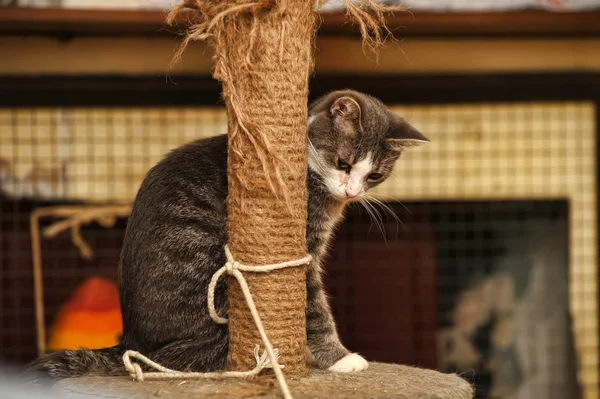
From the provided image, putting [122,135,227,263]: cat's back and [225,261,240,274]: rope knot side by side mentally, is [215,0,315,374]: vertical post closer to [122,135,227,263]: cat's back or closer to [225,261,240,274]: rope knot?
[225,261,240,274]: rope knot

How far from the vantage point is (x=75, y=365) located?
1.48m

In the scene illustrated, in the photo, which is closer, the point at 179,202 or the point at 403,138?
the point at 179,202

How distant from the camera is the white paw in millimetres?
1549

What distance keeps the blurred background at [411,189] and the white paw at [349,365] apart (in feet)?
3.99

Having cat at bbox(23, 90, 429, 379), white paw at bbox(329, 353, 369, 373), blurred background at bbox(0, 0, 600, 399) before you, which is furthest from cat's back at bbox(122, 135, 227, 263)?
blurred background at bbox(0, 0, 600, 399)

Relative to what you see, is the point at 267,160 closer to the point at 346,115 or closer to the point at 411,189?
the point at 346,115

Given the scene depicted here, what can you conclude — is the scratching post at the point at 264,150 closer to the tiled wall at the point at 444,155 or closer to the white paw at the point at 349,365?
the white paw at the point at 349,365

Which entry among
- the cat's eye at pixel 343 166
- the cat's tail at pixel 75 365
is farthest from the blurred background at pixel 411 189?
the cat's tail at pixel 75 365

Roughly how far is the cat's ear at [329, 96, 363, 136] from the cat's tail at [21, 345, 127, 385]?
667mm

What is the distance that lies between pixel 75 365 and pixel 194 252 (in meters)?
0.29

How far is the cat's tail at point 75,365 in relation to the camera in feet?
4.74

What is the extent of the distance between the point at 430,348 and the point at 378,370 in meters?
1.31

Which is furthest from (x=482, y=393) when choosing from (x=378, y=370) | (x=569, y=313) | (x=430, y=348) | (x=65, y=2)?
(x=65, y=2)

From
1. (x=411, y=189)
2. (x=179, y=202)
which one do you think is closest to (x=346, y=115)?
(x=179, y=202)
